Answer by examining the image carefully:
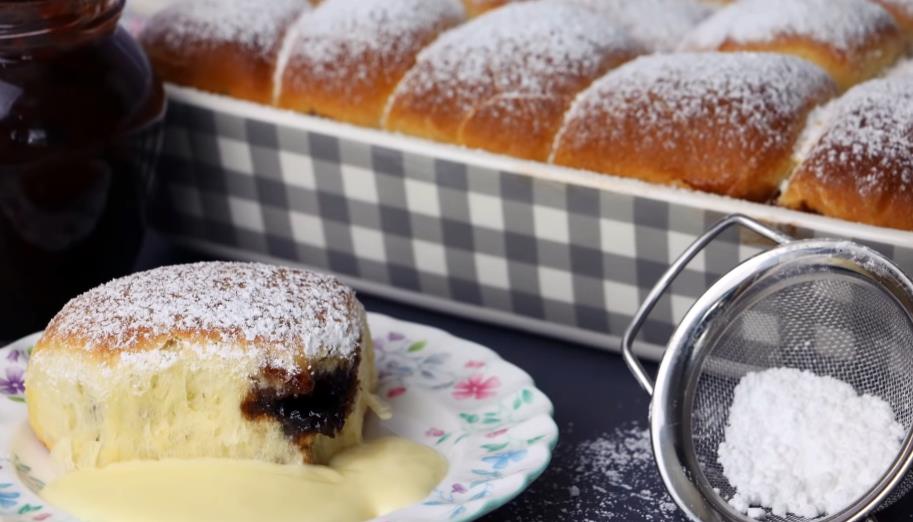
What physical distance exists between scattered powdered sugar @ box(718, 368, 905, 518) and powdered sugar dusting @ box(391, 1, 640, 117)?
532 mm

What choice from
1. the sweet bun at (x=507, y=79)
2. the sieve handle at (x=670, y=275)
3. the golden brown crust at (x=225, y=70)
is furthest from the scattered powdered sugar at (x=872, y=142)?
the golden brown crust at (x=225, y=70)

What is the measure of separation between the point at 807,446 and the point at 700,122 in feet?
1.43

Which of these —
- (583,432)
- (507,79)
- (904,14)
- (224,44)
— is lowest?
(583,432)

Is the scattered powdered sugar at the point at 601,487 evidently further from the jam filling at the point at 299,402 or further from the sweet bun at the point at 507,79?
the sweet bun at the point at 507,79

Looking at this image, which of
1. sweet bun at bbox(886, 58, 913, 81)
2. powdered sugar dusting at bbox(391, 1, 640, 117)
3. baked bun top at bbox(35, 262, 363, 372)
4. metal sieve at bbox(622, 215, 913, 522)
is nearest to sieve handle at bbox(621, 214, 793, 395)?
metal sieve at bbox(622, 215, 913, 522)

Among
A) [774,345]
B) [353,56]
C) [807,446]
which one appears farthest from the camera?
[353,56]

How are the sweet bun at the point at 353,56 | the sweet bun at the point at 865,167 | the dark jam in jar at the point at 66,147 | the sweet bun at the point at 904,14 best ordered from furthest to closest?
the sweet bun at the point at 904,14, the sweet bun at the point at 353,56, the dark jam in jar at the point at 66,147, the sweet bun at the point at 865,167

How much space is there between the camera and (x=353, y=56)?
1718mm

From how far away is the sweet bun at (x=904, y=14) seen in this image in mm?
1831

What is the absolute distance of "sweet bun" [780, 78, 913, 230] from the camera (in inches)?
53.9

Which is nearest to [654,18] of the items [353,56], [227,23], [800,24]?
[800,24]

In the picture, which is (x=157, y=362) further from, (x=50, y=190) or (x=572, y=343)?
(x=572, y=343)

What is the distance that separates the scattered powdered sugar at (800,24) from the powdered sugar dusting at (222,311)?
680 mm

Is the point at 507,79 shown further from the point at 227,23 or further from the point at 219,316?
the point at 219,316
